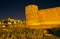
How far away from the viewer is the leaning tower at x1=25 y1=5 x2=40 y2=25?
580 inches

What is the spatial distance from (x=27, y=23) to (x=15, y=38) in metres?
7.28

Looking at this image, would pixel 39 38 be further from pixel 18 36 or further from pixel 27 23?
pixel 27 23


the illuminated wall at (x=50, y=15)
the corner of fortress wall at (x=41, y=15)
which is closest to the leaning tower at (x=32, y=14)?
the corner of fortress wall at (x=41, y=15)

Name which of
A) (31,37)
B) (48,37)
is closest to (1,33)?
(31,37)

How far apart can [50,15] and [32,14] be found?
1927 mm

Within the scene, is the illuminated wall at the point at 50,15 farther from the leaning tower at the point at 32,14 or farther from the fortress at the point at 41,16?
the leaning tower at the point at 32,14

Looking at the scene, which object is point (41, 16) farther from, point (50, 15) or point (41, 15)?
point (50, 15)

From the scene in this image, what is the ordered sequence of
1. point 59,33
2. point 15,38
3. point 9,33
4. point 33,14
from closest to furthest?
point 15,38
point 9,33
point 59,33
point 33,14

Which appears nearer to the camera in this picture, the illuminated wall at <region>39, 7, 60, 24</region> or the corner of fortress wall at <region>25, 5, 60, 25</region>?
the corner of fortress wall at <region>25, 5, 60, 25</region>

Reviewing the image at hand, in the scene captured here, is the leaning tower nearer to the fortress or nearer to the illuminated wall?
the fortress

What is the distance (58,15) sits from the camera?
15.3 m

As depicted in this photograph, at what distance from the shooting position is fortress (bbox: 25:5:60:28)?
48.5 feet

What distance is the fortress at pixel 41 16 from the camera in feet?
48.5

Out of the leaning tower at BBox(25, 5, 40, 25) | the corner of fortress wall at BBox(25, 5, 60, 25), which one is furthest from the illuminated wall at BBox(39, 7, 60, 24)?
the leaning tower at BBox(25, 5, 40, 25)
